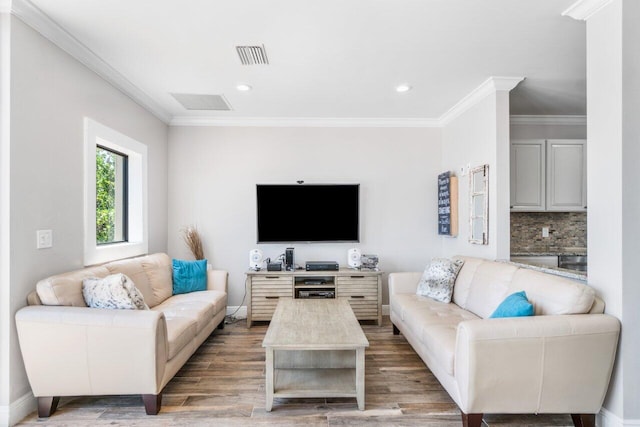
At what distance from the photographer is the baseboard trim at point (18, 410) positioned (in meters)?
2.14

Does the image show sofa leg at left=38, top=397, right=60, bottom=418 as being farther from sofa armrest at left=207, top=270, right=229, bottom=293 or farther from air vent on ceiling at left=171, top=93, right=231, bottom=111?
air vent on ceiling at left=171, top=93, right=231, bottom=111

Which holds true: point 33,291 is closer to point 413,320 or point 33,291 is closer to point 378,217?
point 413,320

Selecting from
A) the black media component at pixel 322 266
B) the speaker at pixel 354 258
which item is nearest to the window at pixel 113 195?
the black media component at pixel 322 266

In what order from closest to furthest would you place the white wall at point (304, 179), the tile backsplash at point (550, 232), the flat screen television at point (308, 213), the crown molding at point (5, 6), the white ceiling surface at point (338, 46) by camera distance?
the crown molding at point (5, 6)
the white ceiling surface at point (338, 46)
the tile backsplash at point (550, 232)
the flat screen television at point (308, 213)
the white wall at point (304, 179)

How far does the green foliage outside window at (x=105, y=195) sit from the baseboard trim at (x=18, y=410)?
1453 mm

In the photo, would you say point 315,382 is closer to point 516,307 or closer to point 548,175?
point 516,307

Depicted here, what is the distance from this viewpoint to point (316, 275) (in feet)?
13.8

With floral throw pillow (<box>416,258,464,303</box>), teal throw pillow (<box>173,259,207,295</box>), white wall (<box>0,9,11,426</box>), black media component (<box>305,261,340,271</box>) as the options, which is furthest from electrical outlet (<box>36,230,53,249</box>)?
floral throw pillow (<box>416,258,464,303</box>)

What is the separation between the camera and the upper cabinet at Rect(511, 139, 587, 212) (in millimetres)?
4012

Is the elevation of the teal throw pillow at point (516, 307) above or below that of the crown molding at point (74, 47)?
below

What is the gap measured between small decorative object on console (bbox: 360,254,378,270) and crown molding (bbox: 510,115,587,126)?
2.47 metres

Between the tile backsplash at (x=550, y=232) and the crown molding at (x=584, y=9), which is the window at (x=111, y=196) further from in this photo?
the tile backsplash at (x=550, y=232)

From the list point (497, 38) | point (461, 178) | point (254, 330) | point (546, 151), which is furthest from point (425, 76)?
point (254, 330)

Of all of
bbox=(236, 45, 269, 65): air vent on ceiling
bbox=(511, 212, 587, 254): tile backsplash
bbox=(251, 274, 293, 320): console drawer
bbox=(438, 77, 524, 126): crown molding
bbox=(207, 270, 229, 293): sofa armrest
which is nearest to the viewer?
bbox=(236, 45, 269, 65): air vent on ceiling
